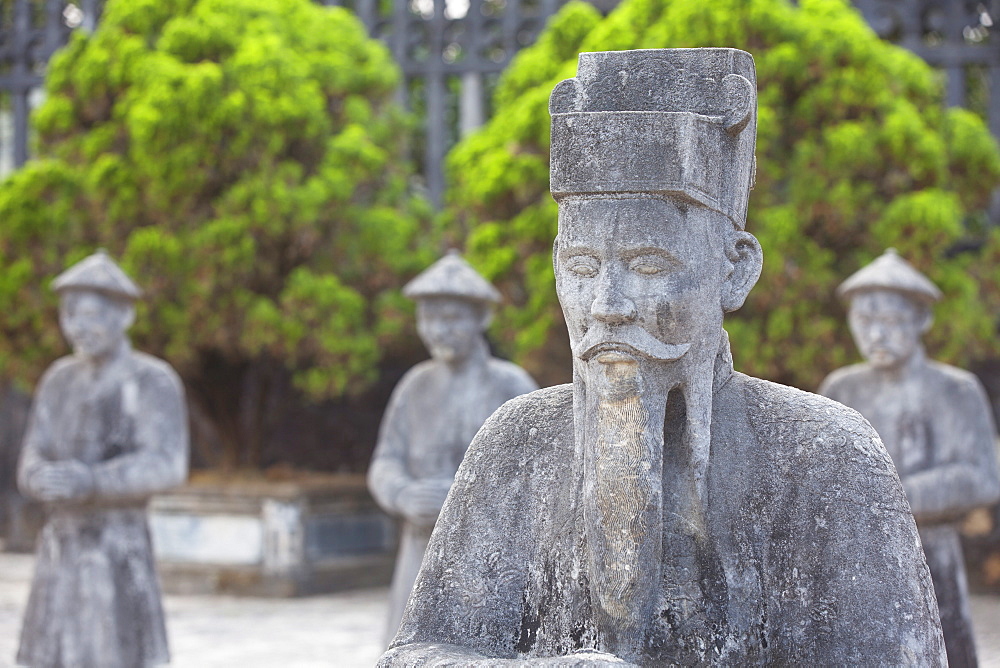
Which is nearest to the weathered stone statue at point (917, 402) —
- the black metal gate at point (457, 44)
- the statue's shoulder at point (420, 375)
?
the statue's shoulder at point (420, 375)

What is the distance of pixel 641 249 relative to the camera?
7.86ft

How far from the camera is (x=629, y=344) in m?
2.38

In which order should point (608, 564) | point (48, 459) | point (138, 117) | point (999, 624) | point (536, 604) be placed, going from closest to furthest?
1. point (608, 564)
2. point (536, 604)
3. point (48, 459)
4. point (999, 624)
5. point (138, 117)

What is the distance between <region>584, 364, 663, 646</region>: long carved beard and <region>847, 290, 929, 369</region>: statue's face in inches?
148

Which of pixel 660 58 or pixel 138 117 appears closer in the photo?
pixel 660 58

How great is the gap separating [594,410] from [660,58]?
26.0 inches

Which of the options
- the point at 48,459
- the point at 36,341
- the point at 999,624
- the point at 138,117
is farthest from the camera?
the point at 36,341

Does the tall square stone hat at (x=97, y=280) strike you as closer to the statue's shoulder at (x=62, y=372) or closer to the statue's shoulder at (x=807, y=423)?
the statue's shoulder at (x=62, y=372)

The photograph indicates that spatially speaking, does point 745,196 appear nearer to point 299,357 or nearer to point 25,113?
point 299,357

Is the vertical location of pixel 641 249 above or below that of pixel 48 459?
above

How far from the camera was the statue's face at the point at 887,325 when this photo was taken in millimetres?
5912

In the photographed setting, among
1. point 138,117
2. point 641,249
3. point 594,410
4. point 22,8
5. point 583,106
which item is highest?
point 22,8

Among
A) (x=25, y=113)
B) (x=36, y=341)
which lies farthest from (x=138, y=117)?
(x=25, y=113)

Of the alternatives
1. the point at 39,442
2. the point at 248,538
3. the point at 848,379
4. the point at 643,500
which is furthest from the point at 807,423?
the point at 248,538
